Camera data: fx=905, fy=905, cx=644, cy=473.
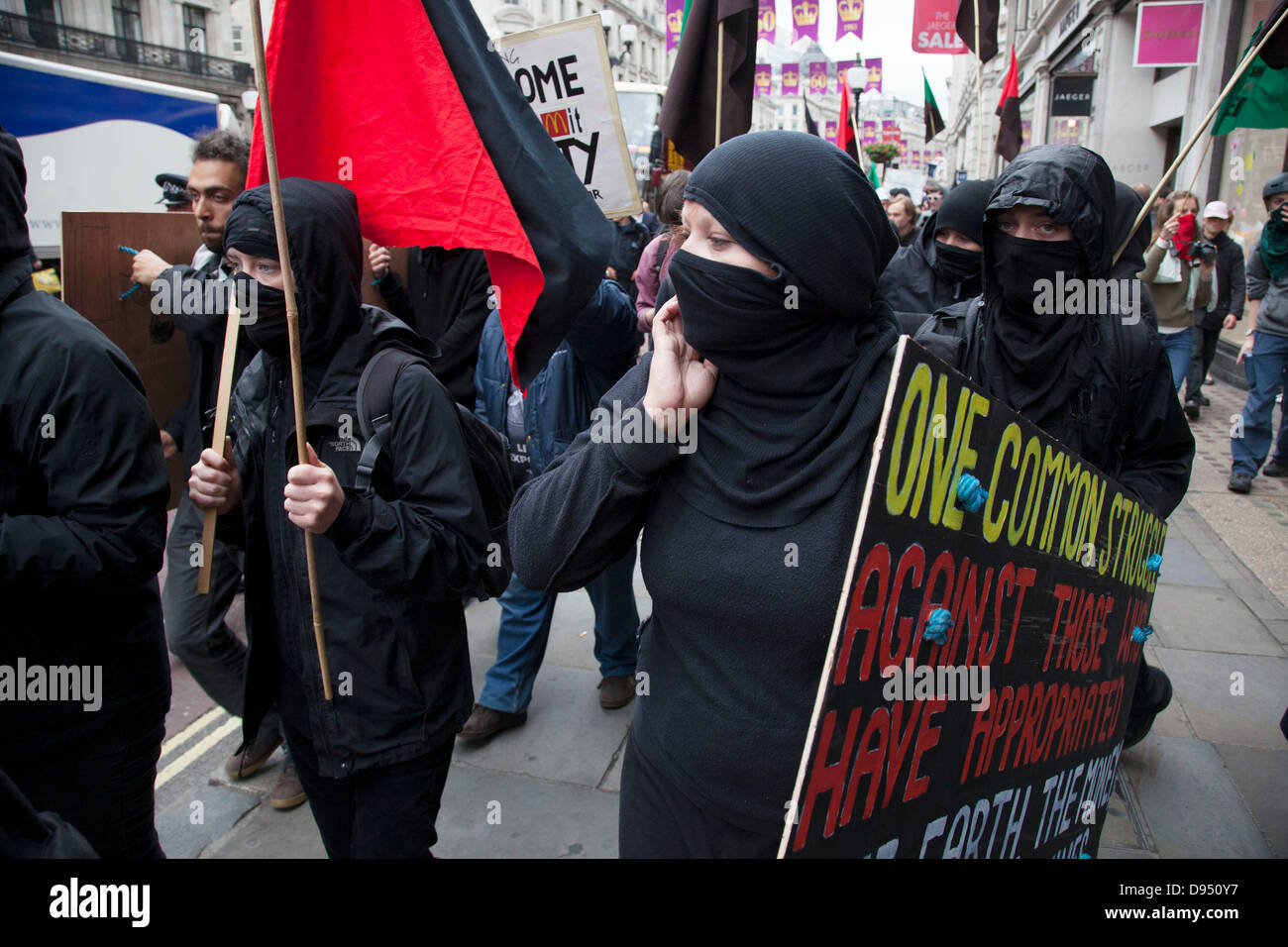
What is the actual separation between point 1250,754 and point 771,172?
11.7 ft

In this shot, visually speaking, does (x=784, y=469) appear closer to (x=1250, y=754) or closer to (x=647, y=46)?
(x=1250, y=754)

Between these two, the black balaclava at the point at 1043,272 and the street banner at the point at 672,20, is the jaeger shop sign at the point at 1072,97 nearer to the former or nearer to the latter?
the street banner at the point at 672,20

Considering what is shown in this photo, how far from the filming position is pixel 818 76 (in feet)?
101

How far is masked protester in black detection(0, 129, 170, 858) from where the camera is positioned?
76.5 inches

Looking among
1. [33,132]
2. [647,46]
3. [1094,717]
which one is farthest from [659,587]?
[647,46]

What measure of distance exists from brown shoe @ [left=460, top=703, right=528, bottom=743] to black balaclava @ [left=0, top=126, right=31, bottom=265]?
2.40 m

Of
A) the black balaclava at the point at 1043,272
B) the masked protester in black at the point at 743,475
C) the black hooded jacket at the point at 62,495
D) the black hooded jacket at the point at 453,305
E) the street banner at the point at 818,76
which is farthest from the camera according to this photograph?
the street banner at the point at 818,76

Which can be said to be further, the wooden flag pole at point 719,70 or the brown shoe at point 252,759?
the wooden flag pole at point 719,70

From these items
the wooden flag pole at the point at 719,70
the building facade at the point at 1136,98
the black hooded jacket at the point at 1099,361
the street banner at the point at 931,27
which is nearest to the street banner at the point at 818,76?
the building facade at the point at 1136,98

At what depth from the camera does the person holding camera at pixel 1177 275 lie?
733 cm

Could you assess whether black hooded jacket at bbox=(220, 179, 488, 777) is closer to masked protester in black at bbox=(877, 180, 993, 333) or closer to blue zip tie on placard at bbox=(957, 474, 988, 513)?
blue zip tie on placard at bbox=(957, 474, 988, 513)

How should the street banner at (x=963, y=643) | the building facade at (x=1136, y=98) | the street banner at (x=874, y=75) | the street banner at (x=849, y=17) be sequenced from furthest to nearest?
the street banner at (x=874, y=75)
the street banner at (x=849, y=17)
the building facade at (x=1136, y=98)
the street banner at (x=963, y=643)

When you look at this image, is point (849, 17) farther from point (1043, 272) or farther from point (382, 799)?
point (382, 799)

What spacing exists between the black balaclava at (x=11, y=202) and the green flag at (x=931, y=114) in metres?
11.2
